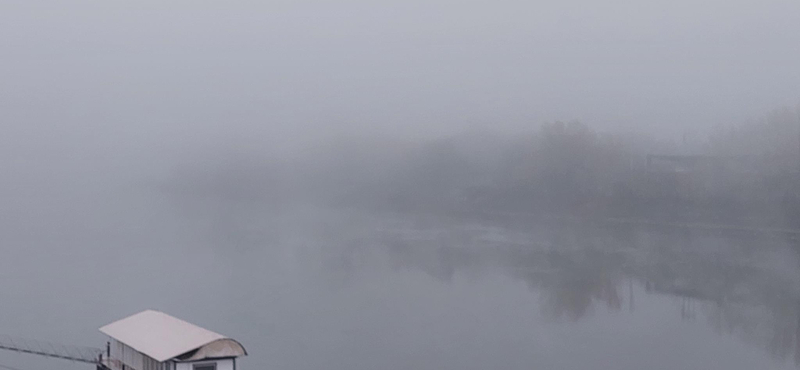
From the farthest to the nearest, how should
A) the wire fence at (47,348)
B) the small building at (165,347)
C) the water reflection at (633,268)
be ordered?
the water reflection at (633,268) < the wire fence at (47,348) < the small building at (165,347)

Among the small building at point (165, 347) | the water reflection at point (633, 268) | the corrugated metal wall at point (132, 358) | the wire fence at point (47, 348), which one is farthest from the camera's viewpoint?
the water reflection at point (633, 268)

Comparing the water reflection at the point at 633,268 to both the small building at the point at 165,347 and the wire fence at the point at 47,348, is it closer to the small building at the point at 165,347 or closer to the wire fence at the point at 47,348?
the wire fence at the point at 47,348

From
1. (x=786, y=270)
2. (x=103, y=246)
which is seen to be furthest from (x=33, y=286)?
(x=786, y=270)

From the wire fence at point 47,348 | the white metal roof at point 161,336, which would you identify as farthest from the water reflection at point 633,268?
the white metal roof at point 161,336

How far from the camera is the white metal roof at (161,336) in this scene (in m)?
4.40

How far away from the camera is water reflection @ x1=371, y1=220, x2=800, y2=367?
8.24 metres

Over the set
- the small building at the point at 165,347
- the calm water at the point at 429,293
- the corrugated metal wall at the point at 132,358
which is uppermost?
the small building at the point at 165,347

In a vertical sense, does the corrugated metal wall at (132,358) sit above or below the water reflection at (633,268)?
above

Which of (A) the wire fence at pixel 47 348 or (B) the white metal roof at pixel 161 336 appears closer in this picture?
(B) the white metal roof at pixel 161 336

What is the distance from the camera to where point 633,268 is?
35.8 ft

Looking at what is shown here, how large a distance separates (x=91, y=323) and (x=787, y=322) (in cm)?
556

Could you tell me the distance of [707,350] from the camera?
693 cm

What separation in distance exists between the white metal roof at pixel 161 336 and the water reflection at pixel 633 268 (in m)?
4.03

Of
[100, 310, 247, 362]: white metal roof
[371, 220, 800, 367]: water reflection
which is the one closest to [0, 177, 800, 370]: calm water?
[371, 220, 800, 367]: water reflection
